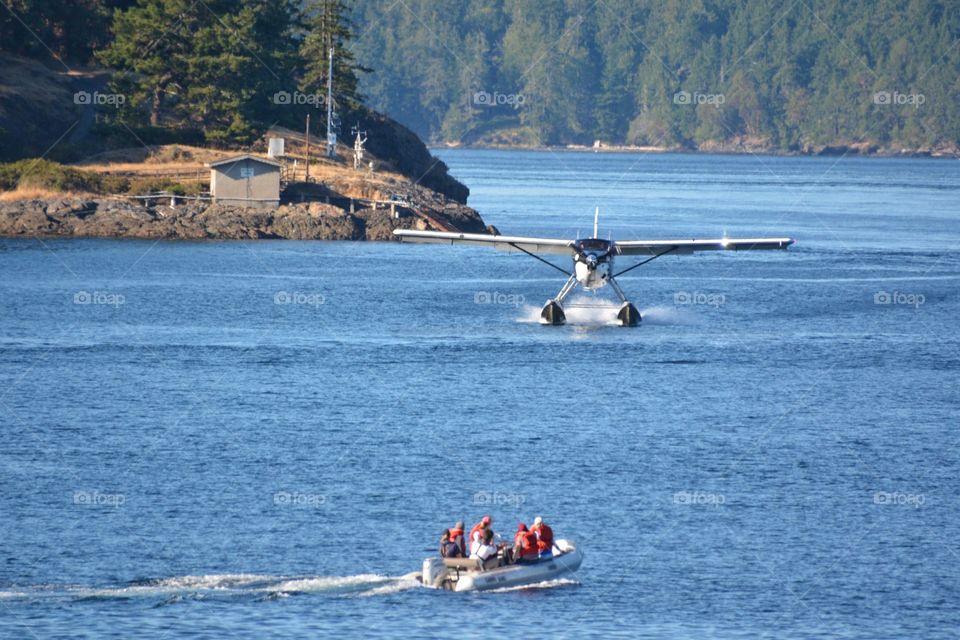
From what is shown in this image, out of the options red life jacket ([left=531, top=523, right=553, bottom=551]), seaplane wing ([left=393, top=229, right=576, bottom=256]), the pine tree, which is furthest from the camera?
the pine tree

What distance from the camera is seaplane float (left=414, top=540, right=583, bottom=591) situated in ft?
104

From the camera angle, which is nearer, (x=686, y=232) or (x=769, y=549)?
(x=769, y=549)

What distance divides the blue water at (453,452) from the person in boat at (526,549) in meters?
0.77

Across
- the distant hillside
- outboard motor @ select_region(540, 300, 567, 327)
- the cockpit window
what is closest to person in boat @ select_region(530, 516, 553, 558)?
the cockpit window

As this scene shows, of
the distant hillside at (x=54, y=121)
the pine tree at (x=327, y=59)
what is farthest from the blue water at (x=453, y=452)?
the pine tree at (x=327, y=59)

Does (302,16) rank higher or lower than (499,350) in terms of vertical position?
higher

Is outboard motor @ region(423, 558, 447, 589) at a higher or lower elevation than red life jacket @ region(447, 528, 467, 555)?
lower

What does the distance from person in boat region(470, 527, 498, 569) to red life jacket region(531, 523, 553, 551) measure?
1.01 meters

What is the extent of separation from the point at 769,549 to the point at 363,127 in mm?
96098

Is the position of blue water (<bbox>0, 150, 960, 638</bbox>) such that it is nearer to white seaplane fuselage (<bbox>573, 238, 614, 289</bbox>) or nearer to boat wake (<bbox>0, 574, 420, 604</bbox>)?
boat wake (<bbox>0, 574, 420, 604</bbox>)

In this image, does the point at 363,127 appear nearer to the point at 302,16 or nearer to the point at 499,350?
the point at 302,16

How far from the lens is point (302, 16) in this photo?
429ft

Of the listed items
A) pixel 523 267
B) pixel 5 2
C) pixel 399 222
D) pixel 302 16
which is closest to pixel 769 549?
pixel 523 267

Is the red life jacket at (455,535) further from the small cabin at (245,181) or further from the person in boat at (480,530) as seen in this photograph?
the small cabin at (245,181)
